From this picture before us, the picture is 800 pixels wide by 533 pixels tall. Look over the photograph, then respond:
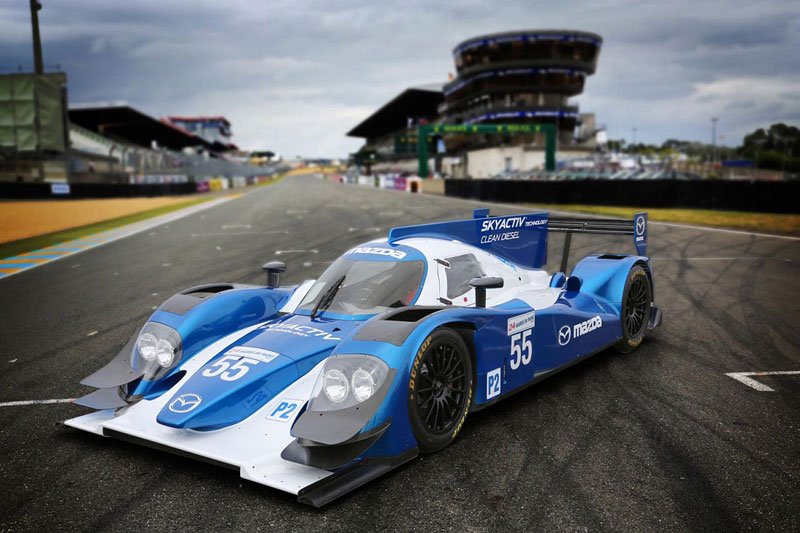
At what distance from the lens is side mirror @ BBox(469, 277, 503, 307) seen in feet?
15.6

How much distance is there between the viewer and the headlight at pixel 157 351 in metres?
4.68

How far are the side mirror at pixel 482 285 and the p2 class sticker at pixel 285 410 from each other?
1.55m

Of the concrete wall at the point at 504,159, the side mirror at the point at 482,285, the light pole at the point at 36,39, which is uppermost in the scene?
the light pole at the point at 36,39

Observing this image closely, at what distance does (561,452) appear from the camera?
13.7ft

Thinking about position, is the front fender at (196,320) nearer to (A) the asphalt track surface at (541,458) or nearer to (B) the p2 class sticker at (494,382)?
(A) the asphalt track surface at (541,458)

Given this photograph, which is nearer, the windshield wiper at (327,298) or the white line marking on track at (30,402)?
the windshield wiper at (327,298)

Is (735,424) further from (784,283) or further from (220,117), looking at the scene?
(220,117)

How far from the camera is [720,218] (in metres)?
22.0

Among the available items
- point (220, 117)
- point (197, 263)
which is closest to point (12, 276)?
point (197, 263)

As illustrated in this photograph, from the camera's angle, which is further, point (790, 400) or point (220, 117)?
point (220, 117)

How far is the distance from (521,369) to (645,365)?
1.81m

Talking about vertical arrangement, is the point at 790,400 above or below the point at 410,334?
below

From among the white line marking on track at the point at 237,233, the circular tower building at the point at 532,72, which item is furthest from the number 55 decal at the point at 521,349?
the circular tower building at the point at 532,72

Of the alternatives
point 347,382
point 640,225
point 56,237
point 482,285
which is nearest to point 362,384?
point 347,382
